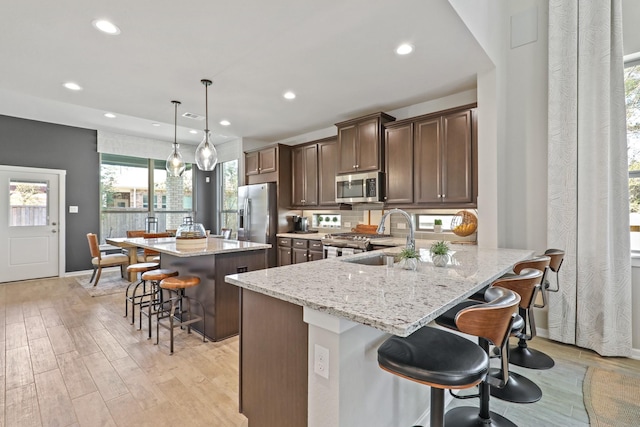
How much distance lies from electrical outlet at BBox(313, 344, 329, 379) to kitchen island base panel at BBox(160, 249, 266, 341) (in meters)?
1.91

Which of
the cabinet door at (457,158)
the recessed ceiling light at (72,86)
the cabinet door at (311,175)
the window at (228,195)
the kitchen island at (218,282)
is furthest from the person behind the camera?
the window at (228,195)

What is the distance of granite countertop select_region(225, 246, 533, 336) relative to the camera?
105 centimetres

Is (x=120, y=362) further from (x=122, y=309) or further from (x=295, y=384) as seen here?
(x=295, y=384)

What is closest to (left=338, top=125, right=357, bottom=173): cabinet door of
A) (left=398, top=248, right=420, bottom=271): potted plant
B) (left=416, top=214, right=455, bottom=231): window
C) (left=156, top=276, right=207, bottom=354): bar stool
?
(left=416, top=214, right=455, bottom=231): window

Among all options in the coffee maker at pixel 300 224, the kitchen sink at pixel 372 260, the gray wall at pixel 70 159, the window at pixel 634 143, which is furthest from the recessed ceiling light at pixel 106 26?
the gray wall at pixel 70 159

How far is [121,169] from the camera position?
6746 millimetres

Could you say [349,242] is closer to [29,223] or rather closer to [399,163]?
[399,163]

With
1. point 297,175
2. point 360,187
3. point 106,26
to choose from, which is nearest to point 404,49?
point 360,187

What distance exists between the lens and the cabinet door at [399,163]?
4008 millimetres

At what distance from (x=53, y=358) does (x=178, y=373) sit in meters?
1.19

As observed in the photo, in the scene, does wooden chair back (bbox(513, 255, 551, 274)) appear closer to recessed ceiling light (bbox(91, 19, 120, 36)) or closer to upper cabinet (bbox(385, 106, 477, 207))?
upper cabinet (bbox(385, 106, 477, 207))

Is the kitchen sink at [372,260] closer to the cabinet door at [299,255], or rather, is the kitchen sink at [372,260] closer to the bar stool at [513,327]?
the bar stool at [513,327]

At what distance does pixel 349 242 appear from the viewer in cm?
414

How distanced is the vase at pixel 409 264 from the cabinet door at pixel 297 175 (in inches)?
144
